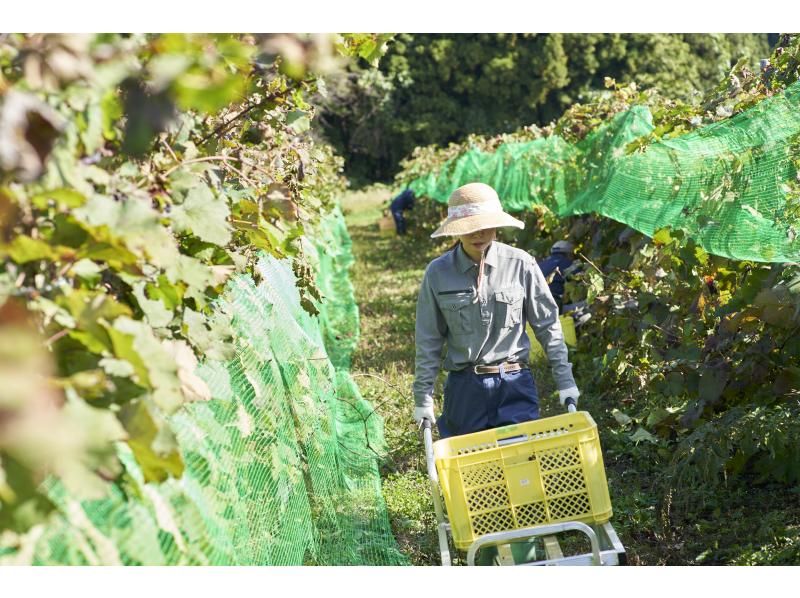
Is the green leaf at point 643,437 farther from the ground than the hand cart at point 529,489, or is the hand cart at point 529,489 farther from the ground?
the hand cart at point 529,489

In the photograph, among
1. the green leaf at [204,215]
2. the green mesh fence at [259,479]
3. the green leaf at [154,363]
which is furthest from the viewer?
the green leaf at [204,215]

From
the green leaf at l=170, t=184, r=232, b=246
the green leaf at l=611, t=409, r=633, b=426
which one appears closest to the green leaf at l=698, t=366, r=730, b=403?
the green leaf at l=611, t=409, r=633, b=426

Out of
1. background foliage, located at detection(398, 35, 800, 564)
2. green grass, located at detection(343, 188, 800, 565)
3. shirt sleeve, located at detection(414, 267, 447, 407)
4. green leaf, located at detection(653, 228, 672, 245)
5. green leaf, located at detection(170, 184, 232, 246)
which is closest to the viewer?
green leaf, located at detection(170, 184, 232, 246)

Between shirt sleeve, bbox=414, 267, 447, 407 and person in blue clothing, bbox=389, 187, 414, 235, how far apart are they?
55.2ft

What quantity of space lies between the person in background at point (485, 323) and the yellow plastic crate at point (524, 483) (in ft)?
2.09

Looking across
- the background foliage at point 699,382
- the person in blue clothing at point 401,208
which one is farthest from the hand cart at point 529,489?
the person in blue clothing at point 401,208

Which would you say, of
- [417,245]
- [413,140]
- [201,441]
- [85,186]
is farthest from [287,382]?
[413,140]

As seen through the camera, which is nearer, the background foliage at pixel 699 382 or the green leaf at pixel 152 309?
the green leaf at pixel 152 309

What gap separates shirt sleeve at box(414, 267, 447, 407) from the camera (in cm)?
427

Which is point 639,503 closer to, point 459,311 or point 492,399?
point 492,399

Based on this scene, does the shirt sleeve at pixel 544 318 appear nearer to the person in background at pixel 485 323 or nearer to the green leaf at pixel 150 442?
the person in background at pixel 485 323

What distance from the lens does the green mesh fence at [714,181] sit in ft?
14.6

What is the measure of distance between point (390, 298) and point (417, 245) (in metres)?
6.68

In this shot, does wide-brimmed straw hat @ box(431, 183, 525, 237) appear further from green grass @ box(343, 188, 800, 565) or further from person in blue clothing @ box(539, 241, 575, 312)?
person in blue clothing @ box(539, 241, 575, 312)
